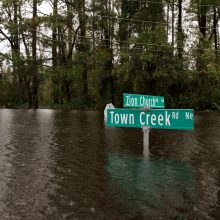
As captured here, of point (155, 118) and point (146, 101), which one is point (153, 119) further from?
point (146, 101)

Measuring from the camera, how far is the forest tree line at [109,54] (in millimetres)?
35406

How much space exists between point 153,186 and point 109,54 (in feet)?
109

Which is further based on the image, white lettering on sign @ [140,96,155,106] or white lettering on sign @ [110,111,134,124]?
white lettering on sign @ [140,96,155,106]

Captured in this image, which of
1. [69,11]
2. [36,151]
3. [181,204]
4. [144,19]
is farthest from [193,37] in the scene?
[181,204]

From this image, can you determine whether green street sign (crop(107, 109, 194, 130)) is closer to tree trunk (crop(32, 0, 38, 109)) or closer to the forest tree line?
the forest tree line

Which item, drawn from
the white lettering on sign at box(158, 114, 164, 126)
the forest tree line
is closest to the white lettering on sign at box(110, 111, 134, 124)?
the white lettering on sign at box(158, 114, 164, 126)

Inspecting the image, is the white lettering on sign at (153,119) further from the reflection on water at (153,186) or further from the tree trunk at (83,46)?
the tree trunk at (83,46)

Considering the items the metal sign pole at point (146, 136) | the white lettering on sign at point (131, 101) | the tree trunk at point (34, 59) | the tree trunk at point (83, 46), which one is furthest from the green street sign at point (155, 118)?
the tree trunk at point (34, 59)

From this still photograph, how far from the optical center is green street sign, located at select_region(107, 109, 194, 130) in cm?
915

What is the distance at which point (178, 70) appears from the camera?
3556cm

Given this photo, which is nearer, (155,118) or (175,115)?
(175,115)

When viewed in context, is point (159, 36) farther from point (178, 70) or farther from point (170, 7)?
point (170, 7)

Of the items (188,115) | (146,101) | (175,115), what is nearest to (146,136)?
(146,101)

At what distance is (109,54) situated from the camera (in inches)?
1555
